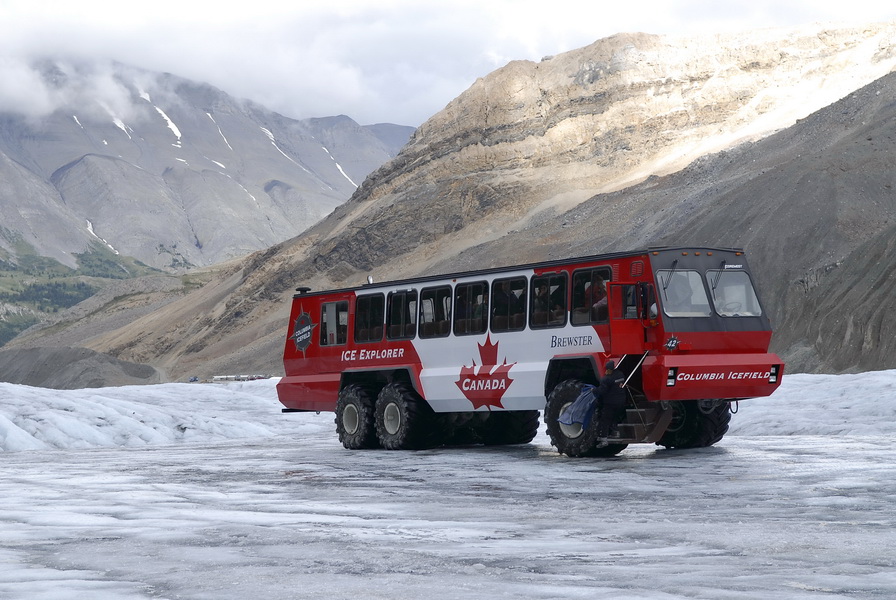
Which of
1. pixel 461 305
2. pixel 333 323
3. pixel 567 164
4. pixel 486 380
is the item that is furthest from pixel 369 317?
pixel 567 164

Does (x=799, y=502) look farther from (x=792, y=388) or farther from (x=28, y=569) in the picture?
(x=792, y=388)

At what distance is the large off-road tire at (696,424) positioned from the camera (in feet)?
58.9

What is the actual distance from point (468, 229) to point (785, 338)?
52.7m

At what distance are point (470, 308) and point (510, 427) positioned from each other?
304cm

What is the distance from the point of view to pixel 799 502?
10945 mm

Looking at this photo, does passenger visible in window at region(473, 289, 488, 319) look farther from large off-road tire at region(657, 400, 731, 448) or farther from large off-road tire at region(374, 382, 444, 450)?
large off-road tire at region(657, 400, 731, 448)

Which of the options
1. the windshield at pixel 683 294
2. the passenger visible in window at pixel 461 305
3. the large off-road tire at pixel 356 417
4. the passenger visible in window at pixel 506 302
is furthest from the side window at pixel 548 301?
the large off-road tire at pixel 356 417

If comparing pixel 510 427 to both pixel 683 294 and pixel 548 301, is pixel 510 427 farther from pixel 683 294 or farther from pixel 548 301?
pixel 683 294

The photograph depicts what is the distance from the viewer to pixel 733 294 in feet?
55.8

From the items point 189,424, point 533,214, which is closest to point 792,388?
point 189,424

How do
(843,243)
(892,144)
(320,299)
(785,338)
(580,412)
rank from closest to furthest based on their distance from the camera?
(580,412) → (320,299) → (785,338) → (843,243) → (892,144)

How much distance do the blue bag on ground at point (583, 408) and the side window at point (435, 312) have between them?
364 centimetres

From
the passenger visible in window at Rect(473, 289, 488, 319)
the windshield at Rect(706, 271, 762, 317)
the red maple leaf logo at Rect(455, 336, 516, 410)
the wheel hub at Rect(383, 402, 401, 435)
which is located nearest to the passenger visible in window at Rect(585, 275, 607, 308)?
the windshield at Rect(706, 271, 762, 317)

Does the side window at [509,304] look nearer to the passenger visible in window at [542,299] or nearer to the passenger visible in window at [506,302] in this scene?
the passenger visible in window at [506,302]
